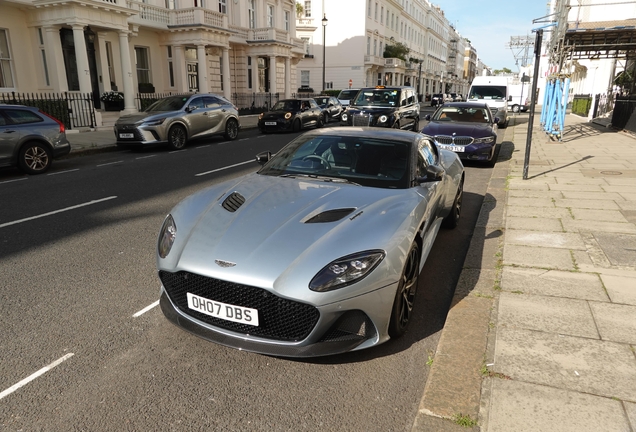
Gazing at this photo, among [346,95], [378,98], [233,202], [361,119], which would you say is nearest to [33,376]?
[233,202]

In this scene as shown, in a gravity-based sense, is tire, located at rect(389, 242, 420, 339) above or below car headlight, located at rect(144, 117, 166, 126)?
below

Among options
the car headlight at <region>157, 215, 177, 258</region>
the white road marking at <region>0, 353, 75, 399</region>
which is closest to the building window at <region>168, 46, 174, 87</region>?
the car headlight at <region>157, 215, 177, 258</region>

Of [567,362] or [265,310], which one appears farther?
[567,362]

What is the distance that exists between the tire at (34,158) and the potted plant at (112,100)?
40.9ft

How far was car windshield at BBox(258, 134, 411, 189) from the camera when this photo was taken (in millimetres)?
4086

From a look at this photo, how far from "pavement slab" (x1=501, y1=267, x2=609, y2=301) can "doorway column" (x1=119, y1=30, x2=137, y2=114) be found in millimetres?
20335

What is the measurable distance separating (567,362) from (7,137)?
1076 cm

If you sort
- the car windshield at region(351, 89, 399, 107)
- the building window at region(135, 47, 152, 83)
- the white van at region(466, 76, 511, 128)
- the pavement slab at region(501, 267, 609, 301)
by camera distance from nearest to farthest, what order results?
1. the pavement slab at region(501, 267, 609, 301)
2. the car windshield at region(351, 89, 399, 107)
3. the white van at region(466, 76, 511, 128)
4. the building window at region(135, 47, 152, 83)

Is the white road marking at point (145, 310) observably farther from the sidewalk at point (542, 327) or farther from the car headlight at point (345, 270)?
the sidewalk at point (542, 327)

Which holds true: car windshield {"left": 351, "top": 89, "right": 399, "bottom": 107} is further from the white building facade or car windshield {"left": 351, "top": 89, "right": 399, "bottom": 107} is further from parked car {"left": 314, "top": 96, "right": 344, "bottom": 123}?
the white building facade

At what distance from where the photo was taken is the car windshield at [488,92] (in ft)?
75.9

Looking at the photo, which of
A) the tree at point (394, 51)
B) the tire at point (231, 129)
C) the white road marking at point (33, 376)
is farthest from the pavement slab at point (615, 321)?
the tree at point (394, 51)

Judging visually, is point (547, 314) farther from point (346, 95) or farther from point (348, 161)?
point (346, 95)

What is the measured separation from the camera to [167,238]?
3.32 meters
